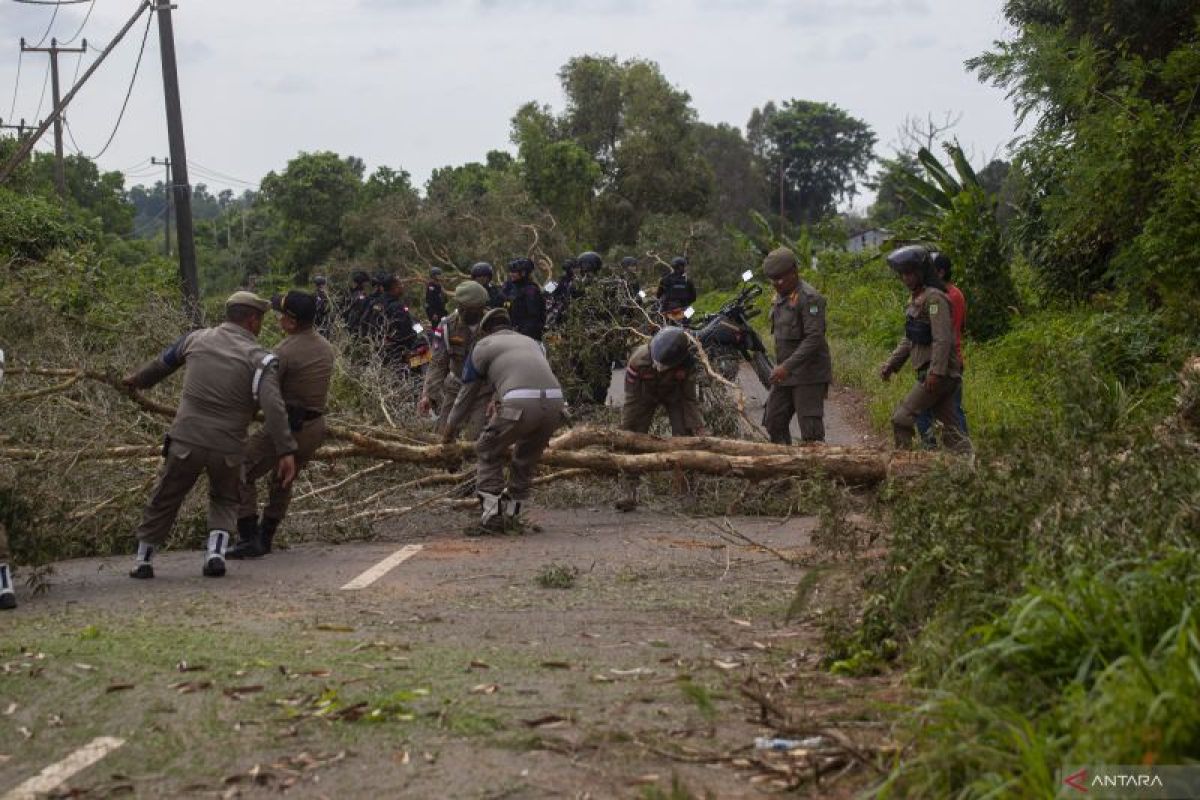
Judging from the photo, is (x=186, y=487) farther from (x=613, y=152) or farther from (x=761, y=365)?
(x=613, y=152)

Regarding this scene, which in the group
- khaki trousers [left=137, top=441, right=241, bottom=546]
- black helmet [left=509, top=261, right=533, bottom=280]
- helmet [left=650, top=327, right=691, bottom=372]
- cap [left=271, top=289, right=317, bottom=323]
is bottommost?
khaki trousers [left=137, top=441, right=241, bottom=546]

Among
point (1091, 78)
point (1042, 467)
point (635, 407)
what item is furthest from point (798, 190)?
point (1042, 467)

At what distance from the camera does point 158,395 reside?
11.9 m

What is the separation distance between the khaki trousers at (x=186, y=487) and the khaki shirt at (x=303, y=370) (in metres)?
0.96

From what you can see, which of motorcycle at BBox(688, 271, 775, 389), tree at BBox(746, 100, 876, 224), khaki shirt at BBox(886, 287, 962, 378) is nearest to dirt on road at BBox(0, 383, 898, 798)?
khaki shirt at BBox(886, 287, 962, 378)

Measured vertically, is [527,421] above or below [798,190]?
below

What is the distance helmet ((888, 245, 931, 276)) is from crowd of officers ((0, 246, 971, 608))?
0.01m

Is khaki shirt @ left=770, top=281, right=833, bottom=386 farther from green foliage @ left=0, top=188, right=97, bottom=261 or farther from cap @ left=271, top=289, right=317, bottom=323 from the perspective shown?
green foliage @ left=0, top=188, right=97, bottom=261

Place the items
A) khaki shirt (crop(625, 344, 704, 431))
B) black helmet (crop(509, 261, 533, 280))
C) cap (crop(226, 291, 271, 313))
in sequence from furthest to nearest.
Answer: black helmet (crop(509, 261, 533, 280)), khaki shirt (crop(625, 344, 704, 431)), cap (crop(226, 291, 271, 313))

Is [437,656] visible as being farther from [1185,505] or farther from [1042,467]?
[1185,505]

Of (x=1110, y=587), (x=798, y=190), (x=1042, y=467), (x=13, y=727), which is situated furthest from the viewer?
(x=798, y=190)

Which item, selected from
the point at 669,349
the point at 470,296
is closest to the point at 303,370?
the point at 470,296

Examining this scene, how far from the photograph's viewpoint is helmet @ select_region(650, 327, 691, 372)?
39.0ft

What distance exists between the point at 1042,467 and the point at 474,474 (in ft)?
20.2
